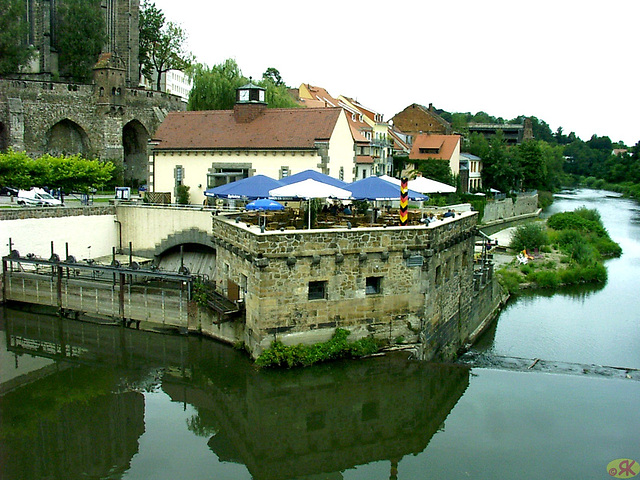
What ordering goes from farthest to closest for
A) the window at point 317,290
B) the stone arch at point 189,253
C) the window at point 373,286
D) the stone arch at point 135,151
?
1. the stone arch at point 135,151
2. the stone arch at point 189,253
3. the window at point 373,286
4. the window at point 317,290

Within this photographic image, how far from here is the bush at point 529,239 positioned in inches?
1673

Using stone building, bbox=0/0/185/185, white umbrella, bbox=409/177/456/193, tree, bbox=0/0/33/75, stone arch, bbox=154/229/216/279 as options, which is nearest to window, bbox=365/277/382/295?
white umbrella, bbox=409/177/456/193

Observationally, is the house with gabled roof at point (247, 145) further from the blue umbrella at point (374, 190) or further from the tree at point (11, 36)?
the tree at point (11, 36)

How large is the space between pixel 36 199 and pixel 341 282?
1866 centimetres

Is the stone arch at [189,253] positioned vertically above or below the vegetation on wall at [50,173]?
below

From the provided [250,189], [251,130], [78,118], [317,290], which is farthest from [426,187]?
[78,118]

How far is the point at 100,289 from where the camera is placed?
23734mm

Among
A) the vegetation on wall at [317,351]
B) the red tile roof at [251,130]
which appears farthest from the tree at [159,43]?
the vegetation on wall at [317,351]

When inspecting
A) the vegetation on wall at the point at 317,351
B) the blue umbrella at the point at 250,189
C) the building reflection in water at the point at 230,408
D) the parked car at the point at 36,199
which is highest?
the blue umbrella at the point at 250,189

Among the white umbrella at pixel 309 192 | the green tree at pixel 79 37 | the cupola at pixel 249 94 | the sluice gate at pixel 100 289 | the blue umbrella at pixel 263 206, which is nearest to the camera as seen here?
the white umbrella at pixel 309 192

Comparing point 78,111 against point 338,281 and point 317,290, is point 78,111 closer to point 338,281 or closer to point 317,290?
point 317,290

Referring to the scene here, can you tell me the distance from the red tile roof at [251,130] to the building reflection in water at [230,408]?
43.6ft

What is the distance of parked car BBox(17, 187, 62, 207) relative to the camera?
2984 cm

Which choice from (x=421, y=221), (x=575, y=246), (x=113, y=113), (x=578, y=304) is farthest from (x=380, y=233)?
(x=113, y=113)
